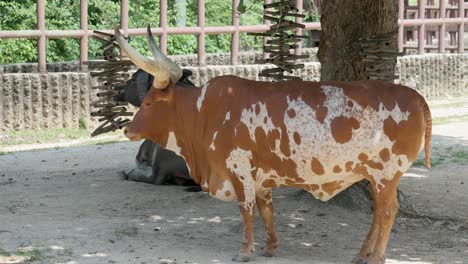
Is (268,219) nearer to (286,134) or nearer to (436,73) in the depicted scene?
(286,134)

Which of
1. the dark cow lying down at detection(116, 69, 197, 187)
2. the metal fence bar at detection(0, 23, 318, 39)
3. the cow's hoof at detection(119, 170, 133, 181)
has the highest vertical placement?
the metal fence bar at detection(0, 23, 318, 39)

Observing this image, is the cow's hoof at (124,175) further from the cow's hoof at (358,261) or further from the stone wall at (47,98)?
the cow's hoof at (358,261)

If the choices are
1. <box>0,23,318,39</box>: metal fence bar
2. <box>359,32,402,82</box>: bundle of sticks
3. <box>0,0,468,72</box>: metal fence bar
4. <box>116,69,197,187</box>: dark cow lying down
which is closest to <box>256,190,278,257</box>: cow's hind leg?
<box>359,32,402,82</box>: bundle of sticks

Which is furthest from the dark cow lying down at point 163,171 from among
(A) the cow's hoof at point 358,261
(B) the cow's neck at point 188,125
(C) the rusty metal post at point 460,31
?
(C) the rusty metal post at point 460,31

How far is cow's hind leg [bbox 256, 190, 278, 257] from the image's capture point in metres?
7.93

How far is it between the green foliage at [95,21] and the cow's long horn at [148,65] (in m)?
10.6

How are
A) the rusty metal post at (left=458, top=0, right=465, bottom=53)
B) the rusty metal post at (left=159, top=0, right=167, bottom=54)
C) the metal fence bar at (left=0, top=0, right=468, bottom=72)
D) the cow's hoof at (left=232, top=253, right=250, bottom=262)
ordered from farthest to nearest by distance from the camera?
the rusty metal post at (left=458, top=0, right=465, bottom=53)
the rusty metal post at (left=159, top=0, right=167, bottom=54)
the metal fence bar at (left=0, top=0, right=468, bottom=72)
the cow's hoof at (left=232, top=253, right=250, bottom=262)

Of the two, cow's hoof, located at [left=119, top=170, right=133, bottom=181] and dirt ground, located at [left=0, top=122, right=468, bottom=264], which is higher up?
cow's hoof, located at [left=119, top=170, right=133, bottom=181]

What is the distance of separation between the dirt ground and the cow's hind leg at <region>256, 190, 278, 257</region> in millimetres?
116

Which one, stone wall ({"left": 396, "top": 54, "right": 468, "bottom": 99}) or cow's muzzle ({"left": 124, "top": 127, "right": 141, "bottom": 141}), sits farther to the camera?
stone wall ({"left": 396, "top": 54, "right": 468, "bottom": 99})

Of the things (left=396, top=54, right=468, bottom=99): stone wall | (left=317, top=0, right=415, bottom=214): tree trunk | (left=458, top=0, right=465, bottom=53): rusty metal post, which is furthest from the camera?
(left=458, top=0, right=465, bottom=53): rusty metal post

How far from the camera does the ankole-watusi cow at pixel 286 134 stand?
7.40 meters

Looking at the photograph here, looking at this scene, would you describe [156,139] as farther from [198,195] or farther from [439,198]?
[439,198]

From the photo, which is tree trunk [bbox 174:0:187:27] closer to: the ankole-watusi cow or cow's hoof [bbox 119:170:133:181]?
cow's hoof [bbox 119:170:133:181]
